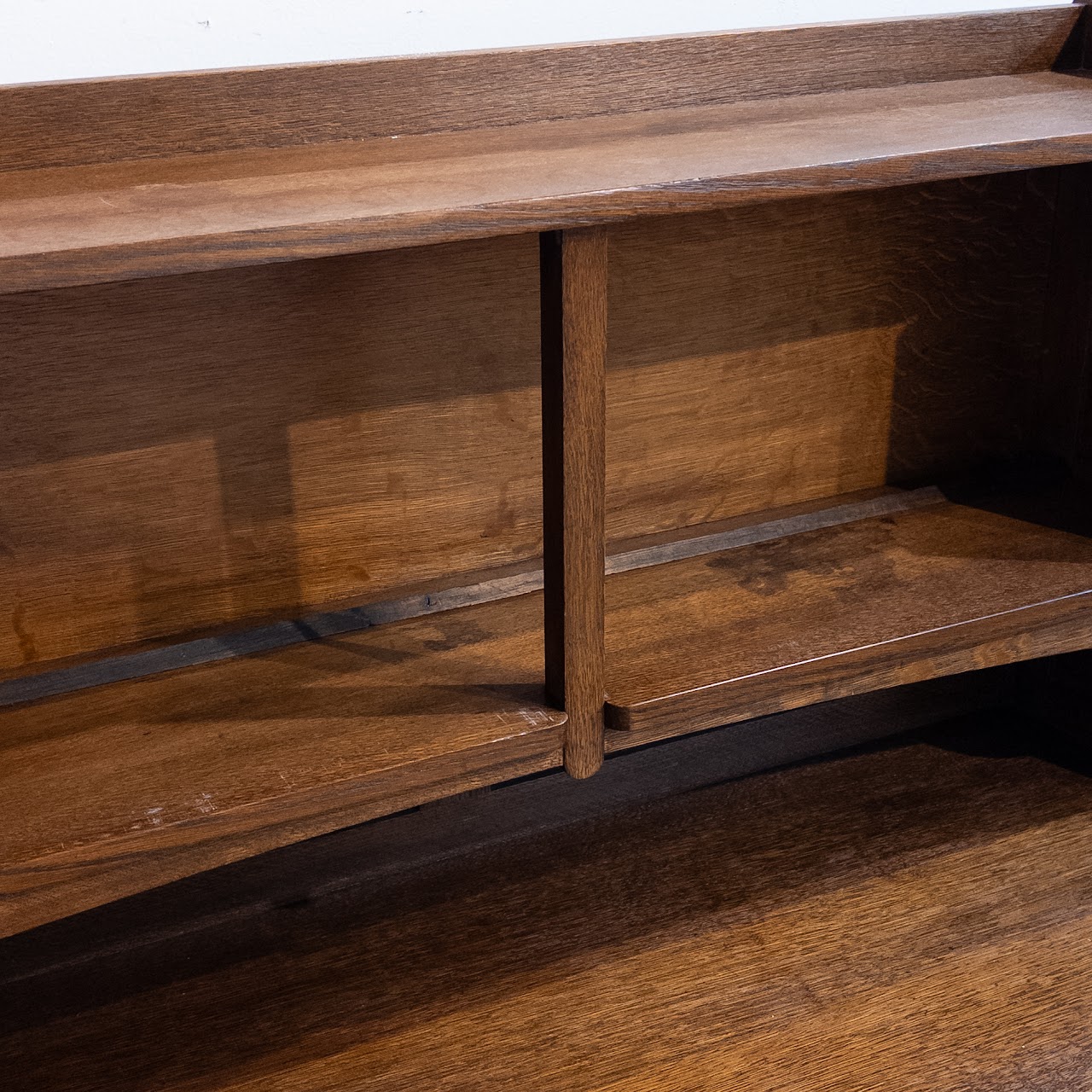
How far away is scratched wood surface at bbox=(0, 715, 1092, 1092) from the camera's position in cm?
149

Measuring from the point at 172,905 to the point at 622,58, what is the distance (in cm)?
111

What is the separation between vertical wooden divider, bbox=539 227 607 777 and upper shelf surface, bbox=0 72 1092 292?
0.23 feet

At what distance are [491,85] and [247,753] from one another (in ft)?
2.36

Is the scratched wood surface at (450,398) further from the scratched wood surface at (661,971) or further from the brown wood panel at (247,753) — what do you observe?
the scratched wood surface at (661,971)

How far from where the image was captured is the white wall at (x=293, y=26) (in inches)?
57.4

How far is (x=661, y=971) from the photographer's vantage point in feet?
5.31

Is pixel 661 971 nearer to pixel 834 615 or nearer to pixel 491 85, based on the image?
pixel 834 615

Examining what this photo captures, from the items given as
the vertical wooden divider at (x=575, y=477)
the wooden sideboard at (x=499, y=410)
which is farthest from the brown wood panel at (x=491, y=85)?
the vertical wooden divider at (x=575, y=477)

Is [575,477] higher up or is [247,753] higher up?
[575,477]

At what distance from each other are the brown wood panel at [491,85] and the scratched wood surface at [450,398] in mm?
137

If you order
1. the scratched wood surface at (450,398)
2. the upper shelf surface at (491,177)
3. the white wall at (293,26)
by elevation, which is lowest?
the scratched wood surface at (450,398)

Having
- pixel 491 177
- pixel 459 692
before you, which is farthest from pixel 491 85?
pixel 459 692

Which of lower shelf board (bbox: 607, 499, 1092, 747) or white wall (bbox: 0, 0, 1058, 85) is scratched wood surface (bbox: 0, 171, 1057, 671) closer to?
lower shelf board (bbox: 607, 499, 1092, 747)

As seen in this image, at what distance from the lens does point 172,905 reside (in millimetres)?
1684
